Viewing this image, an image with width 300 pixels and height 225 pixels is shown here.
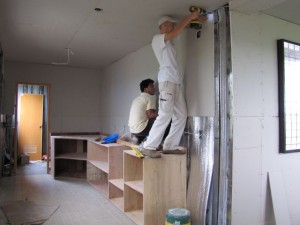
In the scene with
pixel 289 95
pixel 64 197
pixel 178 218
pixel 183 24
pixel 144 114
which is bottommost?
pixel 64 197

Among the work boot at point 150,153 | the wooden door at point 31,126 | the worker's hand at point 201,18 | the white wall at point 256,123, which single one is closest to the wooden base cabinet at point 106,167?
the work boot at point 150,153

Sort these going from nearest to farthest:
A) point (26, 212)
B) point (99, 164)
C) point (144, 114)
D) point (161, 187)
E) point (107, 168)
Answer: point (161, 187) < point (26, 212) < point (144, 114) < point (107, 168) < point (99, 164)

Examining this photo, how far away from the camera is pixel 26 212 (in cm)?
324

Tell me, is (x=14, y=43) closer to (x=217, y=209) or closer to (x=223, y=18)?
(x=223, y=18)

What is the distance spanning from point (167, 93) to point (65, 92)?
3.68 meters

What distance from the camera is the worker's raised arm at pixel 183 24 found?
2533 mm

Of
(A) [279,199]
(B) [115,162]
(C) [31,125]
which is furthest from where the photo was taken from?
(C) [31,125]

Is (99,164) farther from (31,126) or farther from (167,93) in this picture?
(31,126)

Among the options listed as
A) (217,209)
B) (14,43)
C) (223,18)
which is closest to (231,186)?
(217,209)

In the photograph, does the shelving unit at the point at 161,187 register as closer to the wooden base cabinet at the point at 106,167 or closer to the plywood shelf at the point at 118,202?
the plywood shelf at the point at 118,202

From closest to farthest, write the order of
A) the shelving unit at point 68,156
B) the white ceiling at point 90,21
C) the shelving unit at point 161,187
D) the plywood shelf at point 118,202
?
the white ceiling at point 90,21, the shelving unit at point 161,187, the plywood shelf at point 118,202, the shelving unit at point 68,156

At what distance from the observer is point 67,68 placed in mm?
5836

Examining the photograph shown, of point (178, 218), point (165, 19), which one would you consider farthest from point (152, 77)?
point (178, 218)

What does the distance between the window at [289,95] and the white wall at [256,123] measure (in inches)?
2.5
